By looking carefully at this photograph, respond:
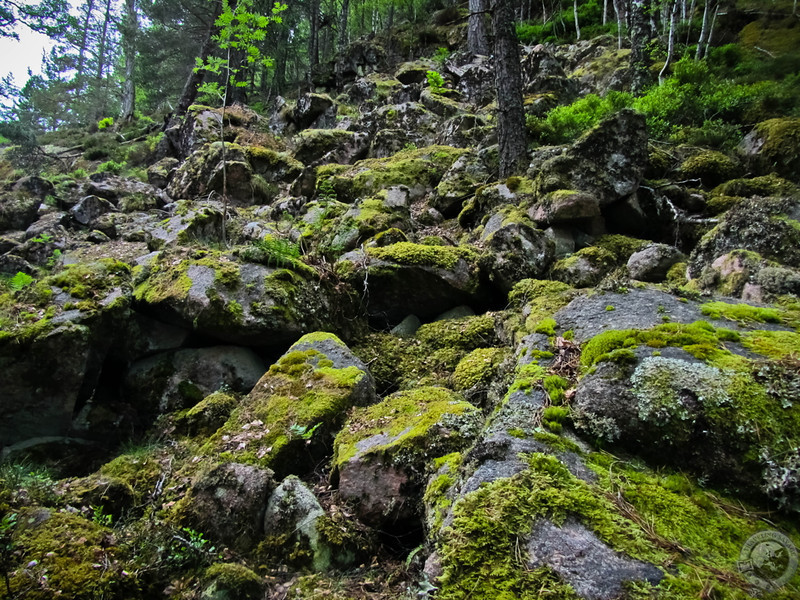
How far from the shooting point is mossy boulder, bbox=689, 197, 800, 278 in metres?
5.06

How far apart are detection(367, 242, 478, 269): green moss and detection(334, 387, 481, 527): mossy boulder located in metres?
2.85

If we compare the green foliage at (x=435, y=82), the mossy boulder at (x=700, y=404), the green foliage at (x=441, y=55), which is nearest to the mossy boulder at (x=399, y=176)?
the green foliage at (x=435, y=82)

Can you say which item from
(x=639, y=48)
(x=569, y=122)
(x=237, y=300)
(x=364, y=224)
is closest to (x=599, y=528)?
(x=237, y=300)

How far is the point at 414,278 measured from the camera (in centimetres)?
672

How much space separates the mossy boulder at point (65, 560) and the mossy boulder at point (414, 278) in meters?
4.58

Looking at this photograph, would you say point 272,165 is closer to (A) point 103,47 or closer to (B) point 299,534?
(B) point 299,534

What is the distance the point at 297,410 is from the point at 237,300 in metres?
2.12

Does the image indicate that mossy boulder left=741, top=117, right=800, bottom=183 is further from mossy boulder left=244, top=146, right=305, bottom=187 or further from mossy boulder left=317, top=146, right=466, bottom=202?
mossy boulder left=244, top=146, right=305, bottom=187

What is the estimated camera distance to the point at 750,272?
4.71 meters

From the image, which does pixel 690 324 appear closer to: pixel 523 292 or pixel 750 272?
pixel 750 272

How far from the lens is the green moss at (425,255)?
21.8 feet

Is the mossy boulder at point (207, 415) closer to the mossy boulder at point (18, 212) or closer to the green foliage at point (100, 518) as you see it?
the green foliage at point (100, 518)

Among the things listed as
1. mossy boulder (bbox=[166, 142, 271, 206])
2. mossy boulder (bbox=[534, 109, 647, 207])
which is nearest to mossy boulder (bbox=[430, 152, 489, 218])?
mossy boulder (bbox=[534, 109, 647, 207])

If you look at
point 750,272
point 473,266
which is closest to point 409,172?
point 473,266
